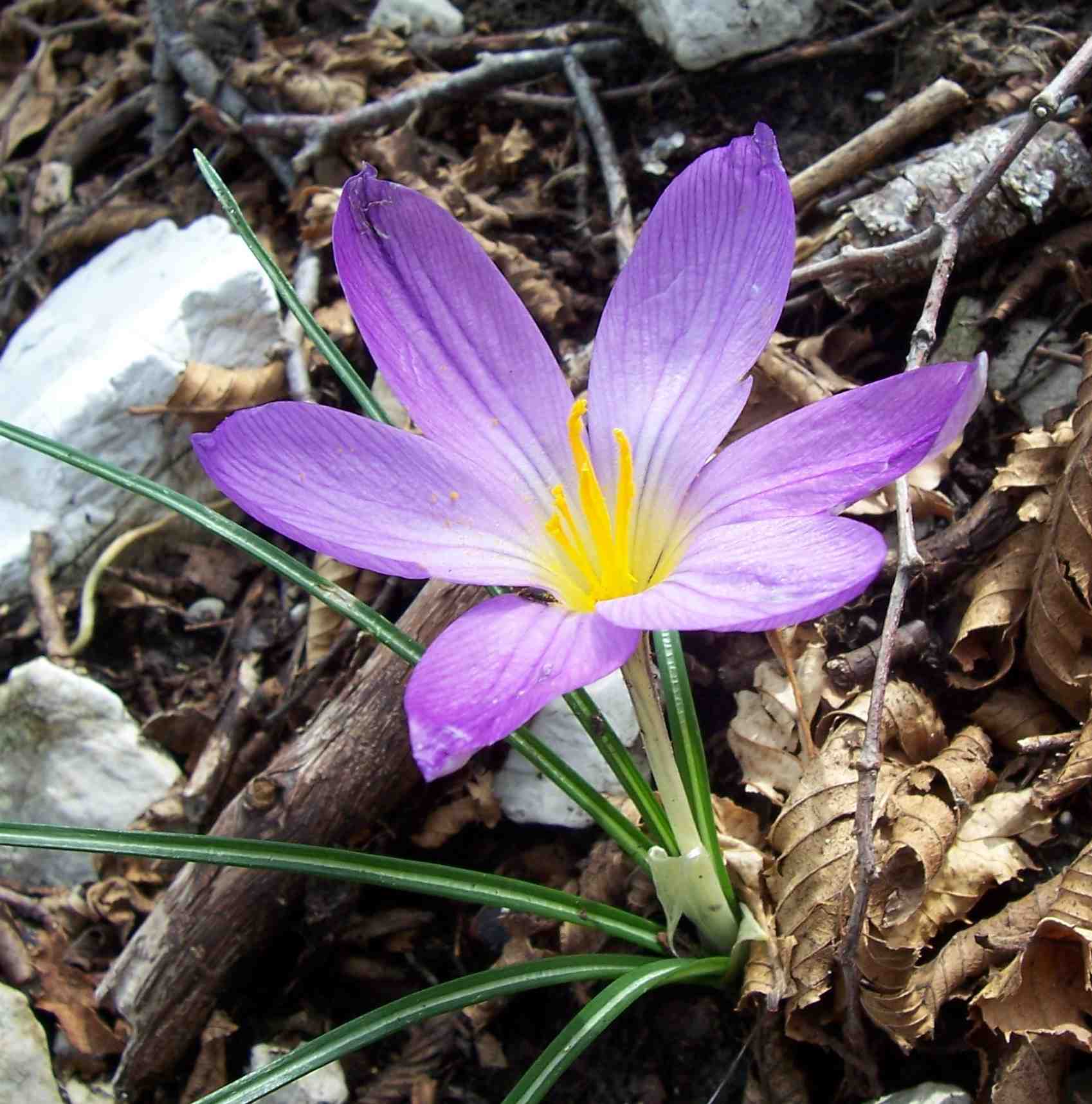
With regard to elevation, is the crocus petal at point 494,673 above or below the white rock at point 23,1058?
above

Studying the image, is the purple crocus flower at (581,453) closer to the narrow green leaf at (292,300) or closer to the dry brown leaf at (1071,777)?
the narrow green leaf at (292,300)

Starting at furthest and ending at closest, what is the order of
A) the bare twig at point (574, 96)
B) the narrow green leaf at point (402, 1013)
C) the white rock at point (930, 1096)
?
the bare twig at point (574, 96), the white rock at point (930, 1096), the narrow green leaf at point (402, 1013)

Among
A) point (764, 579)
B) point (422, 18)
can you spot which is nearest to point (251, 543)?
point (764, 579)

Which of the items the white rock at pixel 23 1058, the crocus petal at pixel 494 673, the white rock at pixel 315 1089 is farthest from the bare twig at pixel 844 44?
the white rock at pixel 23 1058

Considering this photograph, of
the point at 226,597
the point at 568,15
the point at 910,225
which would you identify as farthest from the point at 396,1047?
the point at 568,15

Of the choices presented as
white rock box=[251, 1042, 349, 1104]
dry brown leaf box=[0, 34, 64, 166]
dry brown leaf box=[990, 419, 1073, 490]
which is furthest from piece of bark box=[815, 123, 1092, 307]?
dry brown leaf box=[0, 34, 64, 166]

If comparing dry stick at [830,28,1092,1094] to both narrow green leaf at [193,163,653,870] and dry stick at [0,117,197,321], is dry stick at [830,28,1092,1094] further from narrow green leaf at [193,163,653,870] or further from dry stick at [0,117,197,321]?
dry stick at [0,117,197,321]

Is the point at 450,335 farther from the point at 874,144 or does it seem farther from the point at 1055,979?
the point at 874,144
